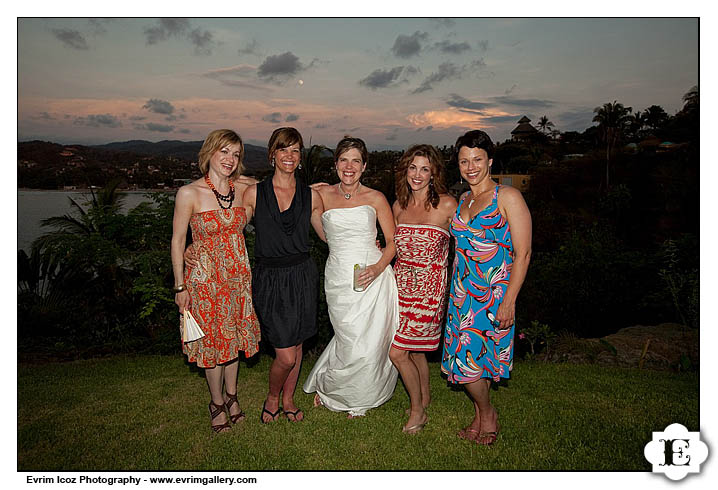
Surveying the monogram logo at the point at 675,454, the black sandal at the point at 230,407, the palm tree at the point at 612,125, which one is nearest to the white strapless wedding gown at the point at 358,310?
the black sandal at the point at 230,407

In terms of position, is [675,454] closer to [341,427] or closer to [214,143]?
[341,427]

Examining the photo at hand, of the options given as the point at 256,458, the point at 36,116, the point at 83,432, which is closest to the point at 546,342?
the point at 256,458

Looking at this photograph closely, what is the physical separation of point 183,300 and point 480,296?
7.33 ft

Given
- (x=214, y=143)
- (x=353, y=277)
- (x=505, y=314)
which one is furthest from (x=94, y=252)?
(x=505, y=314)

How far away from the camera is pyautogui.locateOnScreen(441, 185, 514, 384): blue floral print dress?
309cm

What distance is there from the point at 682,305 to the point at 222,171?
7.42 metres

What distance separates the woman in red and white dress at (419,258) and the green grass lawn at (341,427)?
0.43 metres

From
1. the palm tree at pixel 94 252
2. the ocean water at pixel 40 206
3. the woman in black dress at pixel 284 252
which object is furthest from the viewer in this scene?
the ocean water at pixel 40 206

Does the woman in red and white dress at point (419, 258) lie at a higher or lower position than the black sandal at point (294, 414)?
higher

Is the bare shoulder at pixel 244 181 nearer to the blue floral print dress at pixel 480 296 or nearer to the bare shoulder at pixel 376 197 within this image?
the bare shoulder at pixel 376 197

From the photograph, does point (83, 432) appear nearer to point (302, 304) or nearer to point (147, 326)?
point (302, 304)

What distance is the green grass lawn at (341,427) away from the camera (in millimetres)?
3266

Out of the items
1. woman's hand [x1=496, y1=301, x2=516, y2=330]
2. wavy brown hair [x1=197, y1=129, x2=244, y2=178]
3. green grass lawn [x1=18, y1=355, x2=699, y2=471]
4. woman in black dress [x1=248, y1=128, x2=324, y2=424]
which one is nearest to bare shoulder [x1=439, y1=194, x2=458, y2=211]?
woman's hand [x1=496, y1=301, x2=516, y2=330]

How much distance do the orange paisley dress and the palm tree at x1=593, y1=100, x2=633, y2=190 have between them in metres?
11.9
